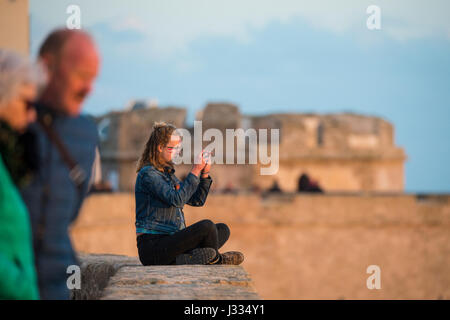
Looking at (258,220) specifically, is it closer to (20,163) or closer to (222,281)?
(222,281)

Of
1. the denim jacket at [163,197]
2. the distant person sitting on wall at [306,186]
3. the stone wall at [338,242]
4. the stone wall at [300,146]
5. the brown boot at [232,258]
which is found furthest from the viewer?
the stone wall at [300,146]

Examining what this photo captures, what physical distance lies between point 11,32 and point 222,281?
379 centimetres

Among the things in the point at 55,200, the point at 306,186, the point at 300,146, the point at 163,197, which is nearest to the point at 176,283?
the point at 163,197

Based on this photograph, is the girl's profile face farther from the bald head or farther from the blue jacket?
the bald head

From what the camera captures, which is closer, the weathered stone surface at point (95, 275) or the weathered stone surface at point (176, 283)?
the weathered stone surface at point (176, 283)

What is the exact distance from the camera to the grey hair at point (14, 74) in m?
2.46

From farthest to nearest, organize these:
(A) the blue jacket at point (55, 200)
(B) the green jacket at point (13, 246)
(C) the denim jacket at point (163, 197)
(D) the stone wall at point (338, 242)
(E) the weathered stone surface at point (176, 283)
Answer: (D) the stone wall at point (338, 242)
(C) the denim jacket at point (163, 197)
(E) the weathered stone surface at point (176, 283)
(A) the blue jacket at point (55, 200)
(B) the green jacket at point (13, 246)

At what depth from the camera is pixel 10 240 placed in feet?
7.88

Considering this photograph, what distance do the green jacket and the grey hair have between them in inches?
10.5

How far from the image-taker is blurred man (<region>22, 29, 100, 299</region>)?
259 centimetres

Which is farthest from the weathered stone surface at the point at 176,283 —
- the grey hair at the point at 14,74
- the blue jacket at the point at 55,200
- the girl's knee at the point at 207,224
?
the grey hair at the point at 14,74

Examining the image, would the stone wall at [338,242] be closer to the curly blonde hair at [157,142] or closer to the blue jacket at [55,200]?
the curly blonde hair at [157,142]

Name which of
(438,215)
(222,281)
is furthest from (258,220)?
Result: (222,281)

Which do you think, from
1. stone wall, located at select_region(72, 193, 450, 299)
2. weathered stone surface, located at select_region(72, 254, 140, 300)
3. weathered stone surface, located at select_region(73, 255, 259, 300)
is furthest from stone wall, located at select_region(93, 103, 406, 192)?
weathered stone surface, located at select_region(73, 255, 259, 300)
